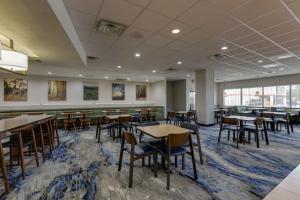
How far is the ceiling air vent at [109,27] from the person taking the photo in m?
2.89

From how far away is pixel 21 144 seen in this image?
2.44 meters

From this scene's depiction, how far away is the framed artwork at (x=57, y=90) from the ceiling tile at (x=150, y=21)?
259 inches

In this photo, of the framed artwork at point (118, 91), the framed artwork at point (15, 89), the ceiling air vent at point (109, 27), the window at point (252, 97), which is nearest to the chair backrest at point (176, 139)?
the ceiling air vent at point (109, 27)

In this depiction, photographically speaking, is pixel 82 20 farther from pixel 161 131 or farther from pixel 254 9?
pixel 254 9

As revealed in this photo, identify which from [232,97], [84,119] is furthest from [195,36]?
[232,97]

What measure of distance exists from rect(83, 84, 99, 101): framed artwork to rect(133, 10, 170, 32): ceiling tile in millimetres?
6474

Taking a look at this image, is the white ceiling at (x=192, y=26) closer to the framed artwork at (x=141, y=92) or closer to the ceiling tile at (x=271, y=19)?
the ceiling tile at (x=271, y=19)

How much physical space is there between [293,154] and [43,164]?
5.56 m

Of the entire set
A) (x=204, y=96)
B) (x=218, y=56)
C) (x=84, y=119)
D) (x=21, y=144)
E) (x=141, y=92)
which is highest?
(x=218, y=56)

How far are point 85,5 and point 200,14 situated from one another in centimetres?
188

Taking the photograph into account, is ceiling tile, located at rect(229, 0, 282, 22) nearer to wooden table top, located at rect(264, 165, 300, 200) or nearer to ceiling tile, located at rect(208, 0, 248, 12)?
ceiling tile, located at rect(208, 0, 248, 12)

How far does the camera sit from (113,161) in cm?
318

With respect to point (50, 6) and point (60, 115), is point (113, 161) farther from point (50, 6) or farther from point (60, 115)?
point (60, 115)

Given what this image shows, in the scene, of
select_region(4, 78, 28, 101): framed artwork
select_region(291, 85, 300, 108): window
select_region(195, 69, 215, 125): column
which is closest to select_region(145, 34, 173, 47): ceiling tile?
select_region(195, 69, 215, 125): column
